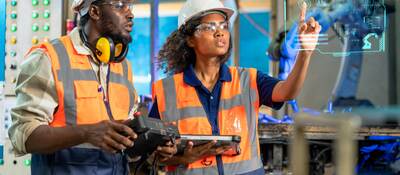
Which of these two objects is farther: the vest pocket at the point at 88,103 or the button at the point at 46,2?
the button at the point at 46,2

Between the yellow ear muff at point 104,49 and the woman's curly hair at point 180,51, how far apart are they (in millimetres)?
570

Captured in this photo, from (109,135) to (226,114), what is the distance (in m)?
0.73

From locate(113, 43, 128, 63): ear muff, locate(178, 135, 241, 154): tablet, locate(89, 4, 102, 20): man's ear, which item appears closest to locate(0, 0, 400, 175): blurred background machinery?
locate(178, 135, 241, 154): tablet

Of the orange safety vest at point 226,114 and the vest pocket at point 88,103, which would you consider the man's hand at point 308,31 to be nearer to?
the orange safety vest at point 226,114

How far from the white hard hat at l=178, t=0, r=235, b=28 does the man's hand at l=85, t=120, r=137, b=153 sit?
910mm

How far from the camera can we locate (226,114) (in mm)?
2008

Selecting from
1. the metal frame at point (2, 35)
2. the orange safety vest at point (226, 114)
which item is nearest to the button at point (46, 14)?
the metal frame at point (2, 35)

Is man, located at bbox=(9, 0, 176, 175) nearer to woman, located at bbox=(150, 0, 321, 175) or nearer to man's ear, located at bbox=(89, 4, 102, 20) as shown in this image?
man's ear, located at bbox=(89, 4, 102, 20)

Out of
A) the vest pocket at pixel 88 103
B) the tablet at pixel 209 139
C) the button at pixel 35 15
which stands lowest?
the tablet at pixel 209 139

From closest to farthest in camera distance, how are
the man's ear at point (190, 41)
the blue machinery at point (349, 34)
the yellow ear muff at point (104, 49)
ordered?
Result: the yellow ear muff at point (104, 49) < the man's ear at point (190, 41) < the blue machinery at point (349, 34)

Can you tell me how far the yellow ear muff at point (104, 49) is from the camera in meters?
1.70

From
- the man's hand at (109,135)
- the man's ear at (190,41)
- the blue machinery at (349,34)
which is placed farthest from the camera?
the blue machinery at (349,34)

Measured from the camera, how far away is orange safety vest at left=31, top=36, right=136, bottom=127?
62.4 inches

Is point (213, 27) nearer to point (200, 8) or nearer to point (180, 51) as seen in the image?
point (200, 8)
